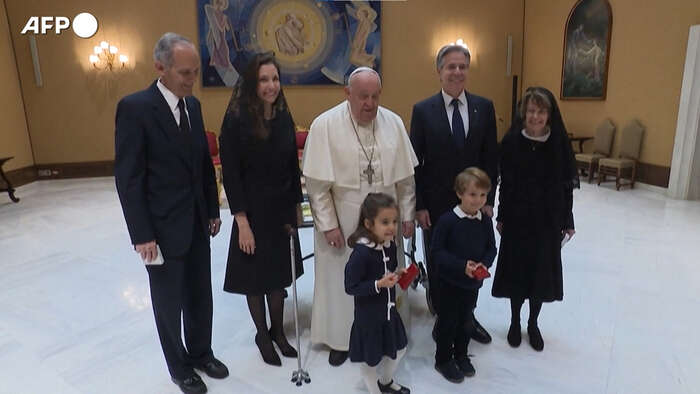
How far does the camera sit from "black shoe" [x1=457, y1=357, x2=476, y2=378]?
8.61 feet

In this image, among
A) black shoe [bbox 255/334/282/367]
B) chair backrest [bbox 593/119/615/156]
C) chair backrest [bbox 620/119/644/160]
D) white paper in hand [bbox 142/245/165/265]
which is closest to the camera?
white paper in hand [bbox 142/245/165/265]

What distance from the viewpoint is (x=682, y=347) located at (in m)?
Answer: 2.89

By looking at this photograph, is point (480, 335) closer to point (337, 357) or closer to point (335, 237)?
point (337, 357)

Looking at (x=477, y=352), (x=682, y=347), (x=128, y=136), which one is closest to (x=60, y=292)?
(x=128, y=136)

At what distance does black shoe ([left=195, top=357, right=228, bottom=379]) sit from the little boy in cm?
127

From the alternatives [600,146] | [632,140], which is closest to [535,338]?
[632,140]

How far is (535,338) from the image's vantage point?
2.92m

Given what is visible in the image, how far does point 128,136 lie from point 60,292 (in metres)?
2.64

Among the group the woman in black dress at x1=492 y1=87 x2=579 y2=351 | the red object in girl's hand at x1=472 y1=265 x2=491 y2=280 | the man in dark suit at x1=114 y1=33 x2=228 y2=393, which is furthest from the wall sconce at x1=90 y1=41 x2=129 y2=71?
the red object in girl's hand at x1=472 y1=265 x2=491 y2=280

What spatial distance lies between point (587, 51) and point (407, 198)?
728 cm

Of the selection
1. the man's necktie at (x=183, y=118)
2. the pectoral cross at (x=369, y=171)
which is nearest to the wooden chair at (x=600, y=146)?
the pectoral cross at (x=369, y=171)

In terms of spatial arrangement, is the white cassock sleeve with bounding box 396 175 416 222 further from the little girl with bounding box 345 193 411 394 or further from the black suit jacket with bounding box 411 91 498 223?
the little girl with bounding box 345 193 411 394

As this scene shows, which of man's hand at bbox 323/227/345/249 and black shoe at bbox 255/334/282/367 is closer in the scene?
man's hand at bbox 323/227/345/249

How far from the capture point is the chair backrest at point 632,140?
7.26 m
